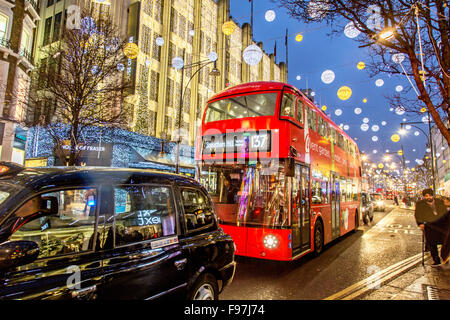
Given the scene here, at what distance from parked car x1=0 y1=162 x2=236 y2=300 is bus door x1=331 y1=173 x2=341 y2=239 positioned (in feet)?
23.4

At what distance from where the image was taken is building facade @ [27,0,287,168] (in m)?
19.3

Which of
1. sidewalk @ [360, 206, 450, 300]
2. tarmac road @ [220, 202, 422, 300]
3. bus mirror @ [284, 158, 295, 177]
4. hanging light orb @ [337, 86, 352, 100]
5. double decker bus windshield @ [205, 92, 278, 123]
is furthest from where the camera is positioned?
hanging light orb @ [337, 86, 352, 100]

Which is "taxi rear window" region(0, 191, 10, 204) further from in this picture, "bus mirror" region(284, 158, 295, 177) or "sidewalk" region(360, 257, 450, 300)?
"sidewalk" region(360, 257, 450, 300)

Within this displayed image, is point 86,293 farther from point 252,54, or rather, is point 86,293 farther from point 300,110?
point 252,54

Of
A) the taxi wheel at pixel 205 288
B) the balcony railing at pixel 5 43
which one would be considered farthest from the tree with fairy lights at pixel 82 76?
the taxi wheel at pixel 205 288

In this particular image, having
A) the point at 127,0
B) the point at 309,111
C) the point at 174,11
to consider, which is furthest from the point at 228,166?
the point at 174,11

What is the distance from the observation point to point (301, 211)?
7059mm

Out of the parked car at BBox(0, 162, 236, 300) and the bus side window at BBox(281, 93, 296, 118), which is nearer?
the parked car at BBox(0, 162, 236, 300)

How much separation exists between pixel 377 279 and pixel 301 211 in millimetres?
2166

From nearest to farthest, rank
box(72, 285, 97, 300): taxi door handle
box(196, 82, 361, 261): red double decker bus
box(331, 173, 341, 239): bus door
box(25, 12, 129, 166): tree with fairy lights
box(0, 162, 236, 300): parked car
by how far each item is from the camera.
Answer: box(0, 162, 236, 300): parked car, box(72, 285, 97, 300): taxi door handle, box(196, 82, 361, 261): red double decker bus, box(331, 173, 341, 239): bus door, box(25, 12, 129, 166): tree with fairy lights

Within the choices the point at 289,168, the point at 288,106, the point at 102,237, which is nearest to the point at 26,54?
the point at 288,106

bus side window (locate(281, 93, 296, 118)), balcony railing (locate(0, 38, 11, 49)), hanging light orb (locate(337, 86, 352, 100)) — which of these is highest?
balcony railing (locate(0, 38, 11, 49))

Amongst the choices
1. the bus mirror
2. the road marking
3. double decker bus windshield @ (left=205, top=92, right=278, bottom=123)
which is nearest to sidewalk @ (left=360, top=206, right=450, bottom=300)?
the road marking

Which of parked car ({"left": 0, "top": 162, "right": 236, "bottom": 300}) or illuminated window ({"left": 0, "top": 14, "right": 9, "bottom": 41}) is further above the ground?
illuminated window ({"left": 0, "top": 14, "right": 9, "bottom": 41})
